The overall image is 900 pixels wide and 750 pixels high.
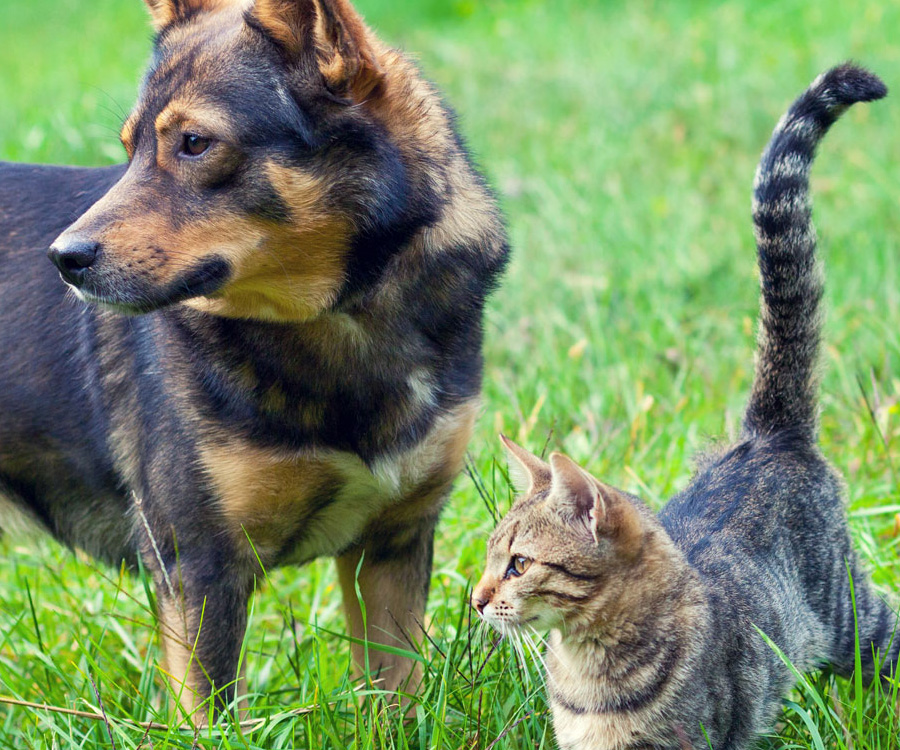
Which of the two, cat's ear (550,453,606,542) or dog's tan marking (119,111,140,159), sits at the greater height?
dog's tan marking (119,111,140,159)

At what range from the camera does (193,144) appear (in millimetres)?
2738

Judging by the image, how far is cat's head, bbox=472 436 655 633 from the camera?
8.07 feet

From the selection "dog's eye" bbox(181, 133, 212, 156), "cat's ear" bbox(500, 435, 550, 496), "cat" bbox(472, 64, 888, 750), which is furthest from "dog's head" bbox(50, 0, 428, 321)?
"cat" bbox(472, 64, 888, 750)

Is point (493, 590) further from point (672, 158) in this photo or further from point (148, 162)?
point (672, 158)

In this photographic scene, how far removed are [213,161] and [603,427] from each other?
228cm

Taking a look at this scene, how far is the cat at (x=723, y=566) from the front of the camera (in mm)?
2494

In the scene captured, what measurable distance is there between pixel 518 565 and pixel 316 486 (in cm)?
67

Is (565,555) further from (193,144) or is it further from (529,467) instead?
(193,144)

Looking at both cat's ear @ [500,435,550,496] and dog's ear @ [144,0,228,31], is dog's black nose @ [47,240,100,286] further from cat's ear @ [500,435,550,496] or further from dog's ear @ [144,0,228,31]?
cat's ear @ [500,435,550,496]

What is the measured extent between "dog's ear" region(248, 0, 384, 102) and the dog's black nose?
66 cm

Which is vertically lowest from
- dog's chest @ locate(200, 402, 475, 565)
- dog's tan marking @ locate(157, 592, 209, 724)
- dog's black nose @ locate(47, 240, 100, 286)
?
dog's tan marking @ locate(157, 592, 209, 724)

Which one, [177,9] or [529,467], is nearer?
[529,467]

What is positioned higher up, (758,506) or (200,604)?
(758,506)

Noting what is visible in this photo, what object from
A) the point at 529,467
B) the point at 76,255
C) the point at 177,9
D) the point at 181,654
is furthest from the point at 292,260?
the point at 181,654
